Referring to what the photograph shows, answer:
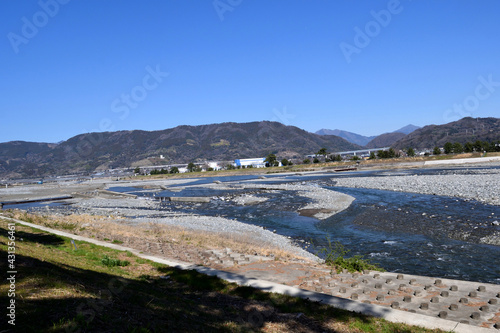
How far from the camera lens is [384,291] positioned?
9.64m

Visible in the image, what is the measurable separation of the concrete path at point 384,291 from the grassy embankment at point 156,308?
2.02 feet

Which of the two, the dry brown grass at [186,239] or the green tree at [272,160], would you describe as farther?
the green tree at [272,160]

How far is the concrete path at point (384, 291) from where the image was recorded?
7.34 meters

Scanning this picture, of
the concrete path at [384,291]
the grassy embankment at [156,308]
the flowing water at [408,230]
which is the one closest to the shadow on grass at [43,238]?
the concrete path at [384,291]

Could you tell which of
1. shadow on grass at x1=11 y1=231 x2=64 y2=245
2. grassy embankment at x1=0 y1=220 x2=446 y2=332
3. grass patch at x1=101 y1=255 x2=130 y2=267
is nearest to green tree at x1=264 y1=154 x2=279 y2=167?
shadow on grass at x1=11 y1=231 x2=64 y2=245

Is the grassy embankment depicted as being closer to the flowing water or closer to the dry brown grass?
the dry brown grass

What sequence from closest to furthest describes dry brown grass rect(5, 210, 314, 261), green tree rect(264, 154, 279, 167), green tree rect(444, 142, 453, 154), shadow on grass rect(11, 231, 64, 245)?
shadow on grass rect(11, 231, 64, 245) < dry brown grass rect(5, 210, 314, 261) < green tree rect(444, 142, 453, 154) < green tree rect(264, 154, 279, 167)

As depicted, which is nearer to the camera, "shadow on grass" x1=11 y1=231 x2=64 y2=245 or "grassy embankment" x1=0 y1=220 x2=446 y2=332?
"grassy embankment" x1=0 y1=220 x2=446 y2=332

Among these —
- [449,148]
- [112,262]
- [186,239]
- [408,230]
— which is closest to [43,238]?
[112,262]

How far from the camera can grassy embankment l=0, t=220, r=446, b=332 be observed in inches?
201

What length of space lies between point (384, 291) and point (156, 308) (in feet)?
22.6

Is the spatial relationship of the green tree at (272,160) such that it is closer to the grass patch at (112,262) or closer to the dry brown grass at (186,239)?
the dry brown grass at (186,239)

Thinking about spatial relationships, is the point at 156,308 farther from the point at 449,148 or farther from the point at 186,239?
the point at 449,148

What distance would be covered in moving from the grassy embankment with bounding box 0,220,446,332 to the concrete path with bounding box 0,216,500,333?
2.02 ft
